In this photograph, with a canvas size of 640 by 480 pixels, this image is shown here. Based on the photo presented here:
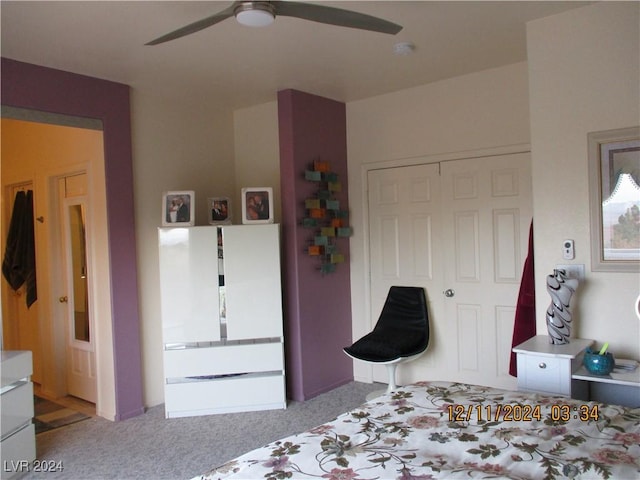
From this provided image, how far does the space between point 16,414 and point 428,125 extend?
3.55 meters

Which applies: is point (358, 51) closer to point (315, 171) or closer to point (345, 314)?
point (315, 171)

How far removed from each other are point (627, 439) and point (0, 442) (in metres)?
3.01

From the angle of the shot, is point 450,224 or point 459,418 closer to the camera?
point 459,418

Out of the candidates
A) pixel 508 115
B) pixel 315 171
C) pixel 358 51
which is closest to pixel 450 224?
pixel 508 115

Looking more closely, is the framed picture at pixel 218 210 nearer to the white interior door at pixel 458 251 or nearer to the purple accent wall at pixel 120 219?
the purple accent wall at pixel 120 219

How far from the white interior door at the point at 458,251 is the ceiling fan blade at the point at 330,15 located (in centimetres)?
203

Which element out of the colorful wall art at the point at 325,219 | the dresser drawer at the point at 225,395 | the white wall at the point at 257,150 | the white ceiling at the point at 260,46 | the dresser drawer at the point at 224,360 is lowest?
the dresser drawer at the point at 225,395

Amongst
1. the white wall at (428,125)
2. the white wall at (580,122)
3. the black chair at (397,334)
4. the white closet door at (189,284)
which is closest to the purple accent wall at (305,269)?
the white wall at (428,125)

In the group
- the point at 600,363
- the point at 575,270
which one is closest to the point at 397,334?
the point at 575,270

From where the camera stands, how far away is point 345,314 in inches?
186

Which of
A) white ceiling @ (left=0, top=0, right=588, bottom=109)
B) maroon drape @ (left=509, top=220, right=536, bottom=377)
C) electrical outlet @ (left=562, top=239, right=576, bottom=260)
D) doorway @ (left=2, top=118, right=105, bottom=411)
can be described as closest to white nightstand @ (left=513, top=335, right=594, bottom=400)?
electrical outlet @ (left=562, top=239, right=576, bottom=260)

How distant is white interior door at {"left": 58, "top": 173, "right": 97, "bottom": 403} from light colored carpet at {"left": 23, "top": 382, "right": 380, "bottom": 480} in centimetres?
55

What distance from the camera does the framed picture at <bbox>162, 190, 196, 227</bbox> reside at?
4.02 meters

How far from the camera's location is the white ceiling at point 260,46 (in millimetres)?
2730
